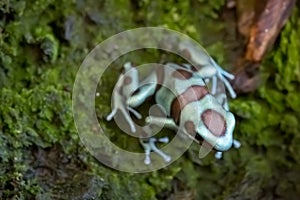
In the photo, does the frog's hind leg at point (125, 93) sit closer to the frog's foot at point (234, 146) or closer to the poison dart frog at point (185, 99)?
the poison dart frog at point (185, 99)

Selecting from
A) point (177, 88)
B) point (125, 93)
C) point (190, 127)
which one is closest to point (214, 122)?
point (190, 127)

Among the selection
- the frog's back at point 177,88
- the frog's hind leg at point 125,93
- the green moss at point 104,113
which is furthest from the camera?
the frog's hind leg at point 125,93

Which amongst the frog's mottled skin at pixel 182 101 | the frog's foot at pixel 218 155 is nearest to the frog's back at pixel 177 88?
the frog's mottled skin at pixel 182 101

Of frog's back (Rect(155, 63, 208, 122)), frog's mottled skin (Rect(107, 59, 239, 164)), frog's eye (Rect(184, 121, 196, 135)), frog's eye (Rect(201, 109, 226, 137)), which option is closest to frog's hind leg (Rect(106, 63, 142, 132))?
frog's mottled skin (Rect(107, 59, 239, 164))

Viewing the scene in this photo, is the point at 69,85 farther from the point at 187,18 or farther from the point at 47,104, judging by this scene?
the point at 187,18

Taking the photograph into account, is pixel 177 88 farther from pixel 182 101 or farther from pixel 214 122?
pixel 214 122

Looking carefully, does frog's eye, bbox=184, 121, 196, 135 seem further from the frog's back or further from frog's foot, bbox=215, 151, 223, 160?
frog's foot, bbox=215, 151, 223, 160

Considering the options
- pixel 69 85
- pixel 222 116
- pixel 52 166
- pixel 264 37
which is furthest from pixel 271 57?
pixel 52 166
